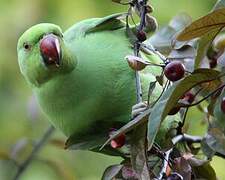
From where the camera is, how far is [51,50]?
1398 millimetres

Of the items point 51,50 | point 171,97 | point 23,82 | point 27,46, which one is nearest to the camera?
point 171,97

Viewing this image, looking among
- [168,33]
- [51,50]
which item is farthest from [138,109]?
[168,33]

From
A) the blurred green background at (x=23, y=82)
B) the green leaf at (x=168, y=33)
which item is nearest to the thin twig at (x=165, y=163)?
the green leaf at (x=168, y=33)

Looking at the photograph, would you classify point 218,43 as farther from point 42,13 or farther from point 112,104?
point 42,13

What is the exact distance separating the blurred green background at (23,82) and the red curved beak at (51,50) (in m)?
1.06

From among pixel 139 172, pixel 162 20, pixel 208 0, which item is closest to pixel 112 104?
pixel 139 172

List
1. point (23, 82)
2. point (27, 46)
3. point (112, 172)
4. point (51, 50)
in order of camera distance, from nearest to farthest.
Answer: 1. point (112, 172)
2. point (51, 50)
3. point (27, 46)
4. point (23, 82)

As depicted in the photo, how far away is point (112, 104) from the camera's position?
148 centimetres

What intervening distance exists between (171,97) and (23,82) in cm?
208

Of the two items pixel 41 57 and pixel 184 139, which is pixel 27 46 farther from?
pixel 184 139

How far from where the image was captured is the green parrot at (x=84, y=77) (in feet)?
4.81

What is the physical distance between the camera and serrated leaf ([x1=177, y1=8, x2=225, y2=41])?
99 centimetres

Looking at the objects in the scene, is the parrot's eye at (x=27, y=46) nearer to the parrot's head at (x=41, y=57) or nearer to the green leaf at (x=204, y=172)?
the parrot's head at (x=41, y=57)

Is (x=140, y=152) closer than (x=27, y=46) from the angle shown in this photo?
Yes
